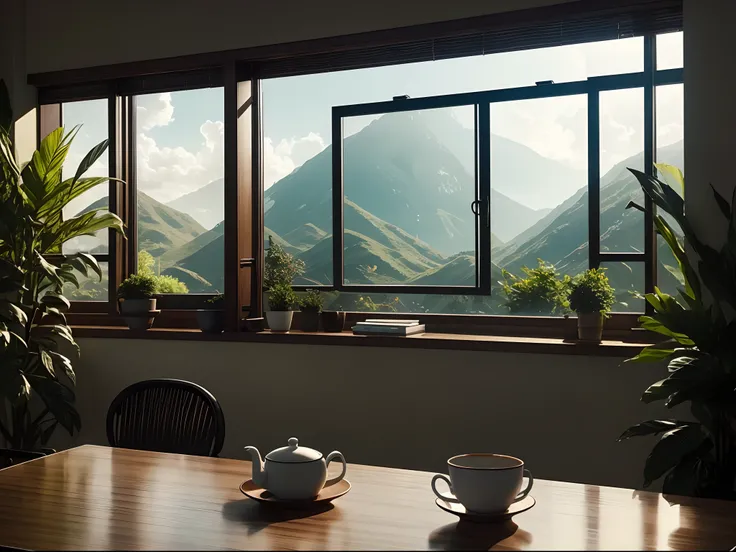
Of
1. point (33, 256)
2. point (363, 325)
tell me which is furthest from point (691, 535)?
point (33, 256)

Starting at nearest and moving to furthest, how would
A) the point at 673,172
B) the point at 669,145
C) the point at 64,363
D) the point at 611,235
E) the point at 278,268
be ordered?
the point at 673,172 → the point at 669,145 → the point at 611,235 → the point at 64,363 → the point at 278,268

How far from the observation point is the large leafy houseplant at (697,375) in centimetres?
268

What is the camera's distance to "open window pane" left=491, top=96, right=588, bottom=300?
3.73 metres

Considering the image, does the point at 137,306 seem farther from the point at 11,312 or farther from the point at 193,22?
Answer: the point at 193,22

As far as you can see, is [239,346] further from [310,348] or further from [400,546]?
[400,546]

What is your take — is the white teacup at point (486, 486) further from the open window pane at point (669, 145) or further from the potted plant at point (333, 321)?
the potted plant at point (333, 321)

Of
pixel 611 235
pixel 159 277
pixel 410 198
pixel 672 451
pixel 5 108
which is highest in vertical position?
pixel 5 108

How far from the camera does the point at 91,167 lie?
188 inches

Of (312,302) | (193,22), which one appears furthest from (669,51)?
(193,22)

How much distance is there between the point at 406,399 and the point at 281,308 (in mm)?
863

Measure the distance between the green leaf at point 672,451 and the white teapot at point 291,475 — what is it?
146 cm

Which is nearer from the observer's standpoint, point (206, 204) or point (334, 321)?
point (334, 321)

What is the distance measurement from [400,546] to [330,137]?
10.0ft

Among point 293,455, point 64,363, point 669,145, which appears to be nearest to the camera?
point 293,455
